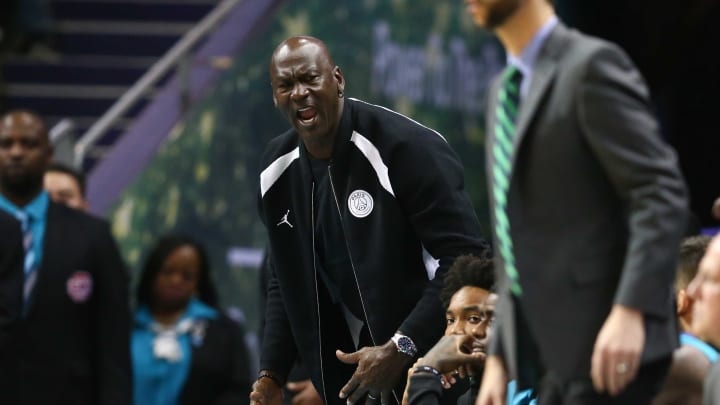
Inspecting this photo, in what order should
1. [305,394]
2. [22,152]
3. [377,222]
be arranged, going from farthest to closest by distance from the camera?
[22,152], [305,394], [377,222]

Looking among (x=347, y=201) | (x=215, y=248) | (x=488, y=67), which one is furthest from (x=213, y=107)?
(x=347, y=201)

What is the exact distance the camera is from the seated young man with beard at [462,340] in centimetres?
398

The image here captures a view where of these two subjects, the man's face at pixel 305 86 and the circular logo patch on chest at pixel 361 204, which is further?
the circular logo patch on chest at pixel 361 204

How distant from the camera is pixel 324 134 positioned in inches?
181

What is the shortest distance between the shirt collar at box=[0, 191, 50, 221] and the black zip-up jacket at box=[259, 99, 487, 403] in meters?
2.55

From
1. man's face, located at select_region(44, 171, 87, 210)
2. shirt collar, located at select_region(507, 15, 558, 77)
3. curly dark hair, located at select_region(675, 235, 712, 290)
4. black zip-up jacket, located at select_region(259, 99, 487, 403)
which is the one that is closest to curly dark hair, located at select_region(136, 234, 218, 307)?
man's face, located at select_region(44, 171, 87, 210)

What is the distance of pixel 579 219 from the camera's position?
3064mm

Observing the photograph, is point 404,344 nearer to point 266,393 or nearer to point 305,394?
point 266,393

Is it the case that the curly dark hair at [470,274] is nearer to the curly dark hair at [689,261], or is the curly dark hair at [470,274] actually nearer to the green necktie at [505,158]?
the curly dark hair at [689,261]

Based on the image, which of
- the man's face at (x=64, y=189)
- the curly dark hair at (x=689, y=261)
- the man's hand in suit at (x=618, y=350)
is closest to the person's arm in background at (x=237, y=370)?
the man's face at (x=64, y=189)

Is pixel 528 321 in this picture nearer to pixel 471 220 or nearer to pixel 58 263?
pixel 471 220

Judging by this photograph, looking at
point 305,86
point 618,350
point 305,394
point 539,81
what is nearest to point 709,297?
point 618,350

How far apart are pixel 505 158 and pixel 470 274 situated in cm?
123

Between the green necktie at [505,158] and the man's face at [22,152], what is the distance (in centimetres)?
425
